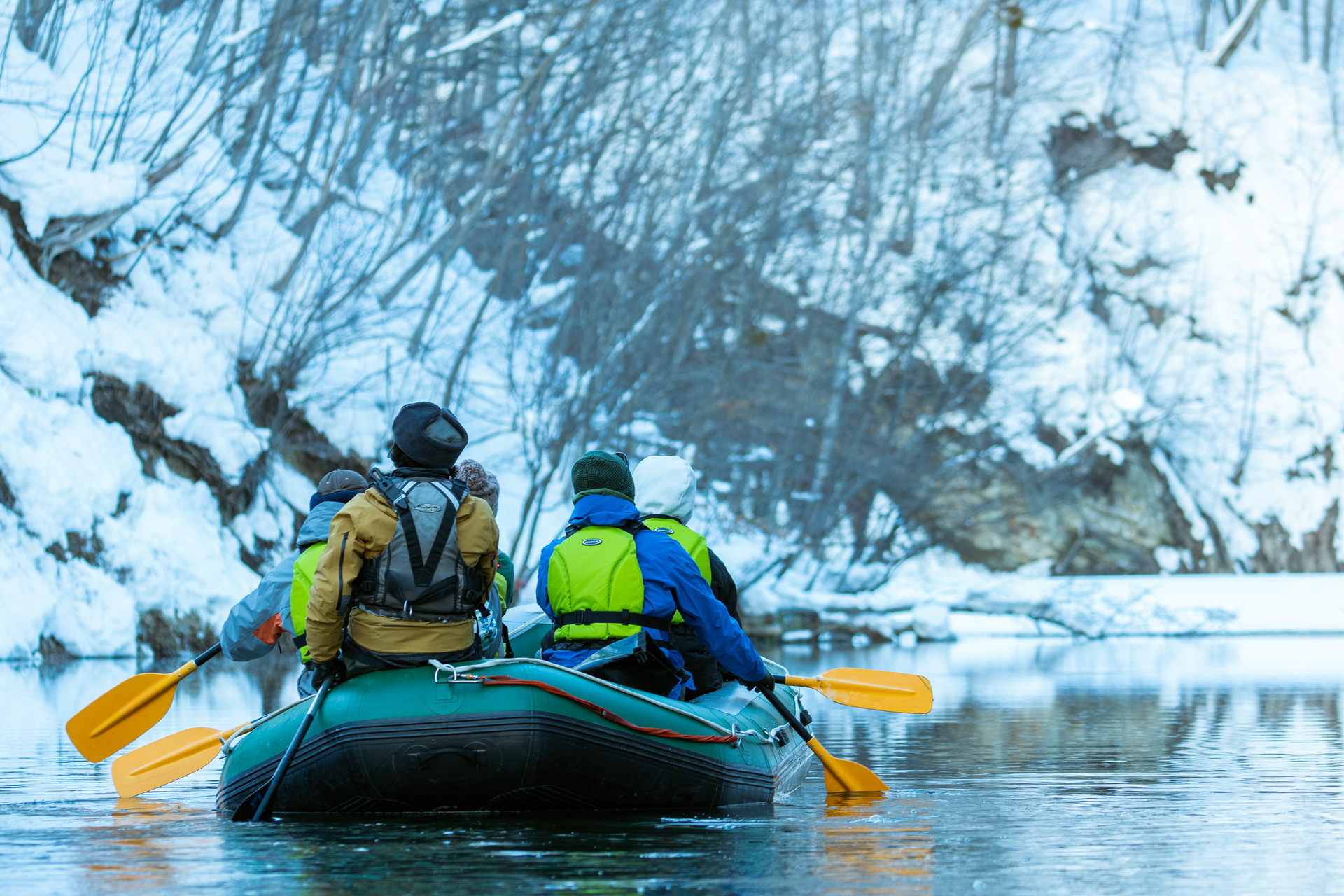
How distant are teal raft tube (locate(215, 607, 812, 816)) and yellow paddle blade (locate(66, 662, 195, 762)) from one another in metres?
1.18

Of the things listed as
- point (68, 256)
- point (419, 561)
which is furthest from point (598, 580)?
point (68, 256)

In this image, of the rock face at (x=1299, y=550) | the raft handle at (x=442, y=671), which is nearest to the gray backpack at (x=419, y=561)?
the raft handle at (x=442, y=671)

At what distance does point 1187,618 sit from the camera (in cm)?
2267

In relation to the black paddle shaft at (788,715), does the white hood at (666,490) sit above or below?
above

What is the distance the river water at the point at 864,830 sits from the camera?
14.5 ft

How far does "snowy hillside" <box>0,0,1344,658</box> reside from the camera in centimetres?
1628

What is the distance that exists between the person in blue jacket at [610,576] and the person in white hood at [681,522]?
0.78 ft

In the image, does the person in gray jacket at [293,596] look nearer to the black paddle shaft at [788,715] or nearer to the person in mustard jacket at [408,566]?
the person in mustard jacket at [408,566]

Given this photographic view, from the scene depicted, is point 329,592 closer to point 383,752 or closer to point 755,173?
point 383,752

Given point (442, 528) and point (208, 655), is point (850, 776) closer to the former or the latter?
point (442, 528)

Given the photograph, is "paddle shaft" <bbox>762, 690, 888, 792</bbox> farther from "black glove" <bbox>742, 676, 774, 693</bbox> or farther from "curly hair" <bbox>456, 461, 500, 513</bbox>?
"curly hair" <bbox>456, 461, 500, 513</bbox>

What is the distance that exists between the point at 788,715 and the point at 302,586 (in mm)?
2229

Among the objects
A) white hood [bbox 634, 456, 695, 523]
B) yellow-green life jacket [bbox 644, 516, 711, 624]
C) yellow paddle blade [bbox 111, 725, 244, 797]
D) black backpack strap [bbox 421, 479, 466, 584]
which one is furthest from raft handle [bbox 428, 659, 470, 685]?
yellow paddle blade [bbox 111, 725, 244, 797]

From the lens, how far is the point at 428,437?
568 cm
